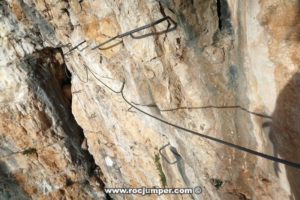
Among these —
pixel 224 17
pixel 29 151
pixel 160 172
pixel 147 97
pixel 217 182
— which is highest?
pixel 224 17

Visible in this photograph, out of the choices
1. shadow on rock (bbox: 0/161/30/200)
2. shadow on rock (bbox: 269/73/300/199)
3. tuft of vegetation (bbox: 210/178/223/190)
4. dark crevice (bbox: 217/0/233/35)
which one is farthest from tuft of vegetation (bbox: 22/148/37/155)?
shadow on rock (bbox: 269/73/300/199)

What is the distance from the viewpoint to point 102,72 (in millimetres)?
5738

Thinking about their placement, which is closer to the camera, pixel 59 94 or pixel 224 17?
pixel 224 17

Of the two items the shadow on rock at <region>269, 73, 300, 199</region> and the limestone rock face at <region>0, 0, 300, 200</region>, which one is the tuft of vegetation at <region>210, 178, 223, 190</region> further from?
the shadow on rock at <region>269, 73, 300, 199</region>

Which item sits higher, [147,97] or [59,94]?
[59,94]

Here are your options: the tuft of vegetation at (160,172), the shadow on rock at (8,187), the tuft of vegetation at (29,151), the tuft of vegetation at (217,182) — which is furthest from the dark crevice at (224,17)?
the shadow on rock at (8,187)

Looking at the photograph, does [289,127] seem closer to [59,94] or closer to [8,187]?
[59,94]

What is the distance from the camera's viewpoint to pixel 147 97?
5.17 m

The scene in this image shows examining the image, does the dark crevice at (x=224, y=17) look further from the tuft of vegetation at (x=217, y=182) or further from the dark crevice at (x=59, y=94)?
the dark crevice at (x=59, y=94)

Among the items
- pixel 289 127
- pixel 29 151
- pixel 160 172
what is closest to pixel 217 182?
pixel 160 172

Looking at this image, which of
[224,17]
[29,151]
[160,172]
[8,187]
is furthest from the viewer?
[8,187]

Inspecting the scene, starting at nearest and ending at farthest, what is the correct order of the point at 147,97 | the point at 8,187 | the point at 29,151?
the point at 147,97, the point at 29,151, the point at 8,187

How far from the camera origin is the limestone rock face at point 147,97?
3.38 m

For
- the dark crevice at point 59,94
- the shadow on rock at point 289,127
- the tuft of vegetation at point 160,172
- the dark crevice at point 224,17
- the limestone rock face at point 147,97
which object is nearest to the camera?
the shadow on rock at point 289,127
